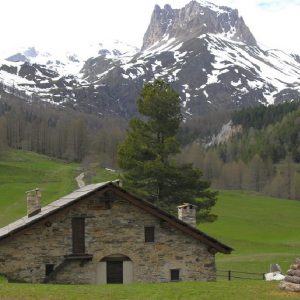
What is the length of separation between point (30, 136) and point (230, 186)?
65.8 metres

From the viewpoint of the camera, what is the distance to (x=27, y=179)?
376 feet

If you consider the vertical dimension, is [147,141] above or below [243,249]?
above

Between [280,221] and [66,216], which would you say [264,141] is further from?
[66,216]

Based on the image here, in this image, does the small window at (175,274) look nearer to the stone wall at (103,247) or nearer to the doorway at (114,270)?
the stone wall at (103,247)

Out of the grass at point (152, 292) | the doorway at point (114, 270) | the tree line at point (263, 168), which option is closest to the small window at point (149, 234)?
the doorway at point (114, 270)

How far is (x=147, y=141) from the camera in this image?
151 feet

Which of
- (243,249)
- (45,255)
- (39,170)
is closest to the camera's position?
(45,255)

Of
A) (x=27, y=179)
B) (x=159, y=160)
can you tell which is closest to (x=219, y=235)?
(x=159, y=160)

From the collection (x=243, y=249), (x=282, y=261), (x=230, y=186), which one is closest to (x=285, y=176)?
(x=230, y=186)

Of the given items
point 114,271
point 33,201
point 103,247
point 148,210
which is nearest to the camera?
point 103,247

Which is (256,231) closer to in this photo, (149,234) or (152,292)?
(149,234)

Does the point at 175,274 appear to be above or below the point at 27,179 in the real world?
below

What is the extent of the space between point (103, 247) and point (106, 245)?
0.19m

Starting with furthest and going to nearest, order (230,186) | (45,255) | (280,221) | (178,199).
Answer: (230,186) < (280,221) < (178,199) < (45,255)
